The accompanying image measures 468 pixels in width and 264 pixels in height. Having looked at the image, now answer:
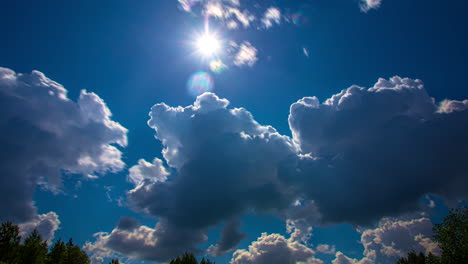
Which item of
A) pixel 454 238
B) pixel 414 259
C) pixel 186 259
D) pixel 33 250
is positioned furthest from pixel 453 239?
pixel 33 250

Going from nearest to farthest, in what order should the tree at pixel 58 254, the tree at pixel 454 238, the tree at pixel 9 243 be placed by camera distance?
the tree at pixel 454 238 → the tree at pixel 9 243 → the tree at pixel 58 254

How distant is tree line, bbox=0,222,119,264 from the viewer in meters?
52.6

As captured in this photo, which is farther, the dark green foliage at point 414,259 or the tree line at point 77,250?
the dark green foliage at point 414,259

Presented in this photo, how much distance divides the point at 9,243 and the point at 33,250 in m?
5.66

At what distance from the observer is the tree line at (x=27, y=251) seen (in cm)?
5262

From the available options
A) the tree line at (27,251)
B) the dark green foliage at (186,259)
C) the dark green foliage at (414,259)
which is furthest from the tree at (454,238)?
the tree line at (27,251)

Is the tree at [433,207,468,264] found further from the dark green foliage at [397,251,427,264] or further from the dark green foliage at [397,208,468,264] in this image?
the dark green foliage at [397,251,427,264]

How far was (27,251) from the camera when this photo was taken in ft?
182

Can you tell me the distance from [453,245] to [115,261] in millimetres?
83384

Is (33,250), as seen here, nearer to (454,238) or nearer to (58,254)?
(58,254)

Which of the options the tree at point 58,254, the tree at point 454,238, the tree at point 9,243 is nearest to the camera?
the tree at point 454,238

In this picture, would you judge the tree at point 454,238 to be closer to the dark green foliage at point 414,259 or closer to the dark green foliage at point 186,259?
the dark green foliage at point 414,259

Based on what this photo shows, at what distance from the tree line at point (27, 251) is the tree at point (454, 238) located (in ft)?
268

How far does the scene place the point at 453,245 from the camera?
41.5 m
